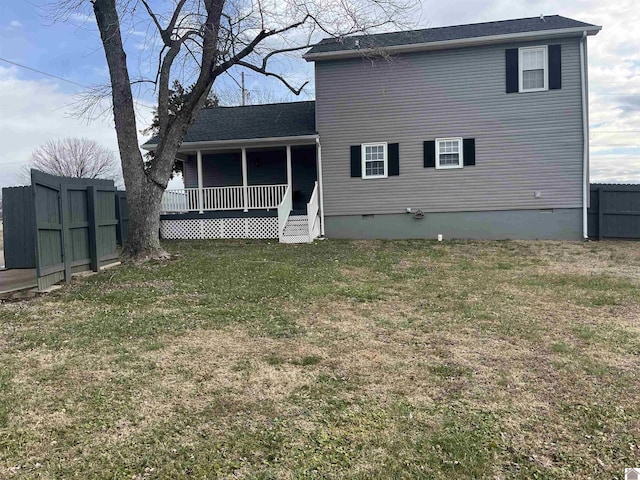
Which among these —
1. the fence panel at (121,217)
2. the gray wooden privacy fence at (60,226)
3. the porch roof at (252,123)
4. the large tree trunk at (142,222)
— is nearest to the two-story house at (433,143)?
the porch roof at (252,123)

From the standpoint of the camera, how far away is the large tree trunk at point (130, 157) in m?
9.91

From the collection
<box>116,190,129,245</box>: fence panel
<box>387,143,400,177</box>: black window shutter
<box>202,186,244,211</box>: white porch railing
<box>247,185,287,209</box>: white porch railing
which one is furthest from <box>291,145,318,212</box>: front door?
<box>116,190,129,245</box>: fence panel

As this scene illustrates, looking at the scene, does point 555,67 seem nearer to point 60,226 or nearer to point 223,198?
point 223,198

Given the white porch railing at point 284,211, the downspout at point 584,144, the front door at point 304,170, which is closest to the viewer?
the downspout at point 584,144

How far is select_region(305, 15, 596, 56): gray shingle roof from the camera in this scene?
13.1m

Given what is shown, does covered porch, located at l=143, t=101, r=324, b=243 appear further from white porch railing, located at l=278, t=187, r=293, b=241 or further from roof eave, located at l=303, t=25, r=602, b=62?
roof eave, located at l=303, t=25, r=602, b=62

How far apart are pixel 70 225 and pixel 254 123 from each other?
30.7 feet

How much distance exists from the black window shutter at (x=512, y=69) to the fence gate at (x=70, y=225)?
11.2 m

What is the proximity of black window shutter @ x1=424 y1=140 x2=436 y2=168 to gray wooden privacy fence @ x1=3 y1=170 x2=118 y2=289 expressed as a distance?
897 centimetres

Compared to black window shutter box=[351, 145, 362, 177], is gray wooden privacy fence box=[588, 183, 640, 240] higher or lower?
lower

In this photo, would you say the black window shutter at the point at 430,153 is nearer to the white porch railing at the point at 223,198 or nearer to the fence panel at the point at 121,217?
the white porch railing at the point at 223,198

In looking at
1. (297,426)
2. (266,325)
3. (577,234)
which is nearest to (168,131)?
(266,325)

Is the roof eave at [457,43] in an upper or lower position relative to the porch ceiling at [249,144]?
upper

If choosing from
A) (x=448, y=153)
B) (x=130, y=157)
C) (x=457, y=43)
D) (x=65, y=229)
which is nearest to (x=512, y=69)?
(x=457, y=43)
